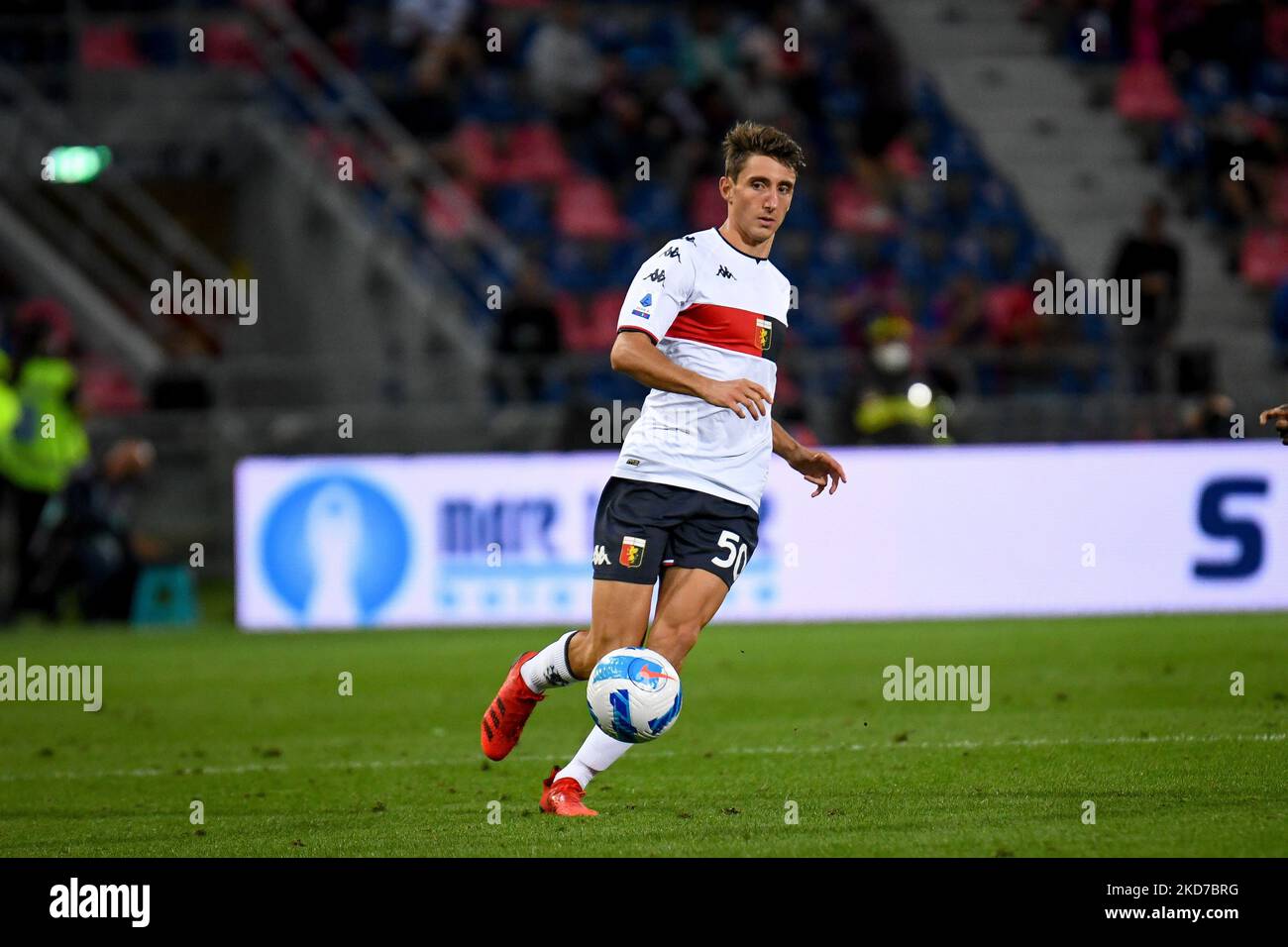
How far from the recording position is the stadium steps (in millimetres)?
23000

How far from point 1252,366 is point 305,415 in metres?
8.47

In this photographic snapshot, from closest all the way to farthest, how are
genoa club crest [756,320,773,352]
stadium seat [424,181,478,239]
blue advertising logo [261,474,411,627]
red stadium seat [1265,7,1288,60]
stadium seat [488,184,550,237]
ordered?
genoa club crest [756,320,773,352], blue advertising logo [261,474,411,627], stadium seat [424,181,478,239], stadium seat [488,184,550,237], red stadium seat [1265,7,1288,60]

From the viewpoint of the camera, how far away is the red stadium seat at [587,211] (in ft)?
73.2

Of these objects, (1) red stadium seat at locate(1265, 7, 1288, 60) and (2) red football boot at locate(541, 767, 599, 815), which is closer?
(2) red football boot at locate(541, 767, 599, 815)

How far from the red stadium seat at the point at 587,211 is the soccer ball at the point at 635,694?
15.1 meters

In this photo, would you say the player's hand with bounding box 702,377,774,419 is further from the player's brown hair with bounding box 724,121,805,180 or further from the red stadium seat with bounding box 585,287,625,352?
the red stadium seat with bounding box 585,287,625,352

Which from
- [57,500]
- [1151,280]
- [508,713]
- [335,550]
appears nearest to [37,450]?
[57,500]

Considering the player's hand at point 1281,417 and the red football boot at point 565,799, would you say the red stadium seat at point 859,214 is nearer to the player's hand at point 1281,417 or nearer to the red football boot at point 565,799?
the player's hand at point 1281,417

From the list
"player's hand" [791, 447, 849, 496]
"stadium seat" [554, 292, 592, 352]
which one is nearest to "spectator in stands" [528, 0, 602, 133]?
"stadium seat" [554, 292, 592, 352]

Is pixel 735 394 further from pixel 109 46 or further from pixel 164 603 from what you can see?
pixel 109 46

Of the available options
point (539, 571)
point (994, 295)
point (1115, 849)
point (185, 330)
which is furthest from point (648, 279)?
point (185, 330)

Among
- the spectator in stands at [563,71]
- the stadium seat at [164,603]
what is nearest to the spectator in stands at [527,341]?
the stadium seat at [164,603]

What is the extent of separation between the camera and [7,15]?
23.3 meters
